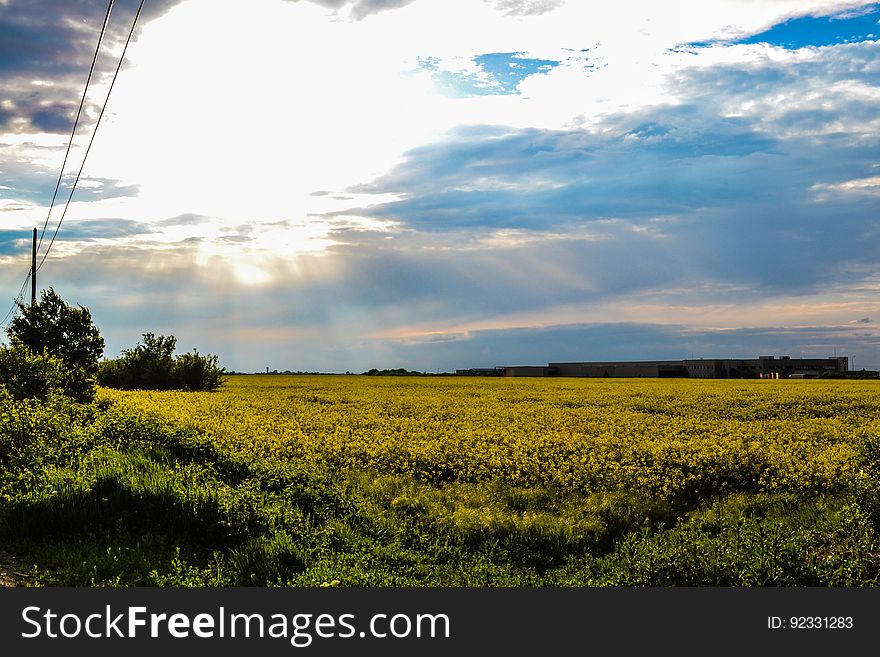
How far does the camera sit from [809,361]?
326ft

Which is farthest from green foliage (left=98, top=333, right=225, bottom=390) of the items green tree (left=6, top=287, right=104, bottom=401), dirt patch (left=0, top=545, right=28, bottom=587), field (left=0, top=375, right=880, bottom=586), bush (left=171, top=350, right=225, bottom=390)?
dirt patch (left=0, top=545, right=28, bottom=587)

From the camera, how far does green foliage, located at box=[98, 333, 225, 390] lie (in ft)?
148

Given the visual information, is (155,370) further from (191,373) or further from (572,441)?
(572,441)

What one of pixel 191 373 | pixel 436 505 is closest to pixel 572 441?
pixel 436 505

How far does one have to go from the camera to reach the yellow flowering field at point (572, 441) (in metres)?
13.7

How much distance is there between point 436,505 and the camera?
11.6m

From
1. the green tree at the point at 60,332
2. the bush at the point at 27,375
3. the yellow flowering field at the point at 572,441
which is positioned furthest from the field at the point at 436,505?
the green tree at the point at 60,332

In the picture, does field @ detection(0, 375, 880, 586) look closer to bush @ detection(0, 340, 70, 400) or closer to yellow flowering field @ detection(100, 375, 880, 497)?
yellow flowering field @ detection(100, 375, 880, 497)

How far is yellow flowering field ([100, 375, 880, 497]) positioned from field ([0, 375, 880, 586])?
0.07 meters

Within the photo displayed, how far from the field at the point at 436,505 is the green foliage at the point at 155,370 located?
2845 cm

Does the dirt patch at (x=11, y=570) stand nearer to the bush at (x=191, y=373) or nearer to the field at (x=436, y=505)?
the field at (x=436, y=505)

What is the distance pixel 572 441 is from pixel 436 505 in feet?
20.0

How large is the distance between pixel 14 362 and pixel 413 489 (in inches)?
556

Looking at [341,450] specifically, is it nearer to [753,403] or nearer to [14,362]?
[14,362]
